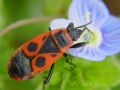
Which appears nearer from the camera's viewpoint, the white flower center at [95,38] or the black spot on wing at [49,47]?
the black spot on wing at [49,47]

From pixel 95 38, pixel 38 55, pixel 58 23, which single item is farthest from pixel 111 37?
pixel 38 55

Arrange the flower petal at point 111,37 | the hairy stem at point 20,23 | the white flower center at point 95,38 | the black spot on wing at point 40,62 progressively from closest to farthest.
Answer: the black spot on wing at point 40,62, the flower petal at point 111,37, the white flower center at point 95,38, the hairy stem at point 20,23

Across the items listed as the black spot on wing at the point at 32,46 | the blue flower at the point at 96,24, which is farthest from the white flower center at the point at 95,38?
the black spot on wing at the point at 32,46

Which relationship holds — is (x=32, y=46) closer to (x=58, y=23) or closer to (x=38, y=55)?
(x=38, y=55)

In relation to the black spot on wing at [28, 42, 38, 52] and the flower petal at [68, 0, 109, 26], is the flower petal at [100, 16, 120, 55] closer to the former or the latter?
the flower petal at [68, 0, 109, 26]

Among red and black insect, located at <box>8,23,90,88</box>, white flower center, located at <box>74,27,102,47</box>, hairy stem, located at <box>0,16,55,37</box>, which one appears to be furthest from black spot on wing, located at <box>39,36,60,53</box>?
hairy stem, located at <box>0,16,55,37</box>

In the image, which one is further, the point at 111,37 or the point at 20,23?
the point at 20,23

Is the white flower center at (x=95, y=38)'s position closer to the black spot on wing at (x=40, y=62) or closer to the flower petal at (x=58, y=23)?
the flower petal at (x=58, y=23)
